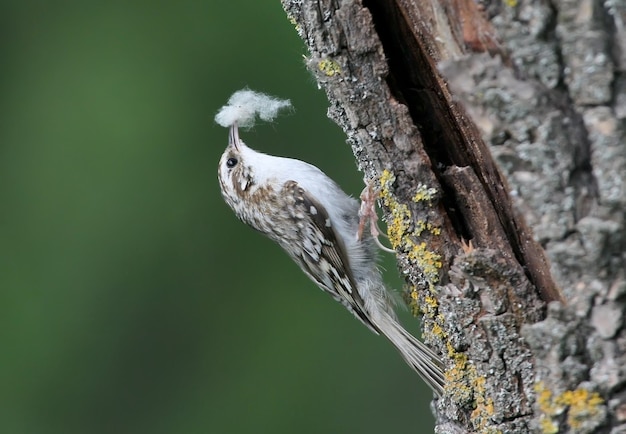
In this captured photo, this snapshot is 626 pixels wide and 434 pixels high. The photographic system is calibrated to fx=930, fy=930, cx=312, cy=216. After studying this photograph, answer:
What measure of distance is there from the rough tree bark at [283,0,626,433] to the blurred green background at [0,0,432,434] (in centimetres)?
302

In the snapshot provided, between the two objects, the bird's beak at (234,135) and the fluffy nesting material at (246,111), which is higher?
the fluffy nesting material at (246,111)

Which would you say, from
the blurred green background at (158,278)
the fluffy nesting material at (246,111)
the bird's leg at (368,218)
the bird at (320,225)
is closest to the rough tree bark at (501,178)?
the bird's leg at (368,218)

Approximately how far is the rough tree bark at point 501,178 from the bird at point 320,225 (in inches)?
36.8

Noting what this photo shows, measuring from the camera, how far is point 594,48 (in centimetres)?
176

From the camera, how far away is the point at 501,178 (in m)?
2.29

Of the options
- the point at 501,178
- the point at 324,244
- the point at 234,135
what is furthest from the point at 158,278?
the point at 501,178

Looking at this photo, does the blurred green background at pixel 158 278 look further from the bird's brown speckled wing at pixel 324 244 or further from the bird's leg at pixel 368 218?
the bird's leg at pixel 368 218

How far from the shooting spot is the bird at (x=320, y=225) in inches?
142

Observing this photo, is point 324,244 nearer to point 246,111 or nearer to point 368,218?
point 368,218

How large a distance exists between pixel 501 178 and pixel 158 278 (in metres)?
3.81

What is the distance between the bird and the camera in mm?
3607

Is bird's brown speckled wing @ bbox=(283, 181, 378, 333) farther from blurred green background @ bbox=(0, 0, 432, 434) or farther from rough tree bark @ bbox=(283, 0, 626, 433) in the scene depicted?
blurred green background @ bbox=(0, 0, 432, 434)

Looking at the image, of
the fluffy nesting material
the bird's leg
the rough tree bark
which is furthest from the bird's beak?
the rough tree bark

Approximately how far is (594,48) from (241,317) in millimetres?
4261
